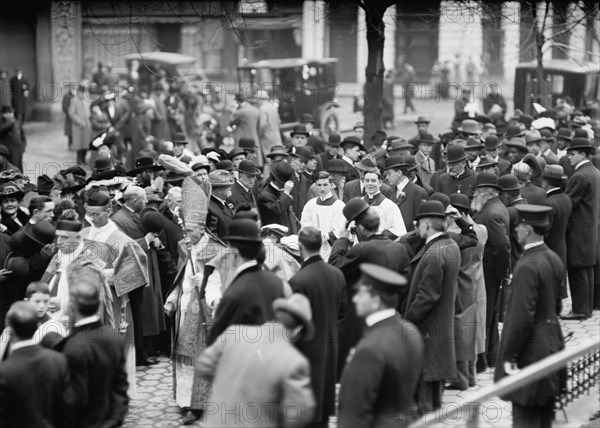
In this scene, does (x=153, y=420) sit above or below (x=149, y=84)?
below

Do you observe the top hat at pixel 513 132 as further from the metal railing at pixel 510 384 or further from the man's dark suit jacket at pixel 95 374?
the man's dark suit jacket at pixel 95 374

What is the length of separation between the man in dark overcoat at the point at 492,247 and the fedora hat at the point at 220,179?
252 cm

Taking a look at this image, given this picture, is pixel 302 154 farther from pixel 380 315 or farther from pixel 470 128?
pixel 380 315

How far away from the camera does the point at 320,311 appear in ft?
23.9

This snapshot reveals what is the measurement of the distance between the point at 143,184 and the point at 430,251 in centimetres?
485

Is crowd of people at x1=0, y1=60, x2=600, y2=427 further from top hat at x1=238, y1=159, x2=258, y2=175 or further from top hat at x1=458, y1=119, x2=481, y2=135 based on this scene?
top hat at x1=458, y1=119, x2=481, y2=135

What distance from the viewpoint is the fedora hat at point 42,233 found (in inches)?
357

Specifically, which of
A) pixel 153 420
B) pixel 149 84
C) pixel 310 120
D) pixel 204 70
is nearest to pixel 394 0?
pixel 310 120

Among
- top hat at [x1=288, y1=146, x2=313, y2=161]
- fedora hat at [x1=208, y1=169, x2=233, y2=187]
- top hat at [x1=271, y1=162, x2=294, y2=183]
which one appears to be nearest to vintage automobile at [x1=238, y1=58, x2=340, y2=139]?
top hat at [x1=288, y1=146, x2=313, y2=161]

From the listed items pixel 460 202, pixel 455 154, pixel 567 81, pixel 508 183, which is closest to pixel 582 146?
pixel 455 154

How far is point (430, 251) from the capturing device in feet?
26.8

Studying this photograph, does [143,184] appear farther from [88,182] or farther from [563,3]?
[563,3]

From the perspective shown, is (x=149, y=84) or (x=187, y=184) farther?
(x=149, y=84)

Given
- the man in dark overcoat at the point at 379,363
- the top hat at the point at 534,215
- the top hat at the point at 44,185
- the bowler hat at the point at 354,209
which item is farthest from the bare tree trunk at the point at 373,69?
the man in dark overcoat at the point at 379,363
